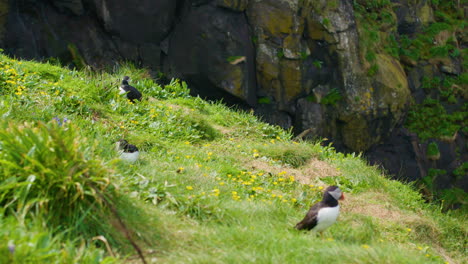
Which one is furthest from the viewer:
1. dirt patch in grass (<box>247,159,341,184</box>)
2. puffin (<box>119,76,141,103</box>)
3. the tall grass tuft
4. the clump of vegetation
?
the clump of vegetation

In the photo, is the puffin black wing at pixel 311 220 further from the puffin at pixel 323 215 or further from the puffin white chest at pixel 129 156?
the puffin white chest at pixel 129 156

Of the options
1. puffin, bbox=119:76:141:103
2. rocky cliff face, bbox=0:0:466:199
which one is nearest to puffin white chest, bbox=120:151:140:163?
puffin, bbox=119:76:141:103

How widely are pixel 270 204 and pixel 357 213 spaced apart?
1.21 m

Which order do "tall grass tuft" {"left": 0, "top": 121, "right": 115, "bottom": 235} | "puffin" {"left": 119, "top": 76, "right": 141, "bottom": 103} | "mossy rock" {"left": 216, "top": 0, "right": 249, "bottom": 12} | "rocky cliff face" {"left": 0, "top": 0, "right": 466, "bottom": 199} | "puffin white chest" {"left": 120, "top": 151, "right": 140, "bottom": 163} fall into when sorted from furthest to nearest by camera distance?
"mossy rock" {"left": 216, "top": 0, "right": 249, "bottom": 12}
"rocky cliff face" {"left": 0, "top": 0, "right": 466, "bottom": 199}
"puffin" {"left": 119, "top": 76, "right": 141, "bottom": 103}
"puffin white chest" {"left": 120, "top": 151, "right": 140, "bottom": 163}
"tall grass tuft" {"left": 0, "top": 121, "right": 115, "bottom": 235}

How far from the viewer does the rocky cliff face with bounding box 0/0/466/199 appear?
13156 mm

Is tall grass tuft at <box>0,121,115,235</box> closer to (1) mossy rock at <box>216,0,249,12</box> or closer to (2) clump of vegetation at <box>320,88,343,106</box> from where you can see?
(1) mossy rock at <box>216,0,249,12</box>

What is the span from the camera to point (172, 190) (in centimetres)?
496

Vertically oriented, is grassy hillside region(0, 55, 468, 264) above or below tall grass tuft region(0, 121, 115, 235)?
below

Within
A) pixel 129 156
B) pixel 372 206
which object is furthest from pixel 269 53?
pixel 129 156

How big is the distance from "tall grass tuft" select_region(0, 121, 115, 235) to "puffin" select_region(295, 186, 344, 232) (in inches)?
75.9

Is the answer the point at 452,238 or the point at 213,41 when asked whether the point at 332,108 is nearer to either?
the point at 213,41

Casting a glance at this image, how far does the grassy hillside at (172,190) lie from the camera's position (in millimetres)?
3682

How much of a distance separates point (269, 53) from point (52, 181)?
1144 cm

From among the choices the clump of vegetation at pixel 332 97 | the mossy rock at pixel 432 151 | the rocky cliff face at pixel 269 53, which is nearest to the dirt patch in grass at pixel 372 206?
the rocky cliff face at pixel 269 53
